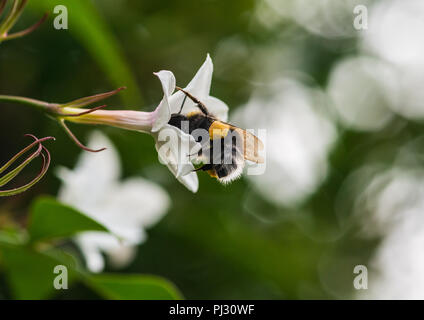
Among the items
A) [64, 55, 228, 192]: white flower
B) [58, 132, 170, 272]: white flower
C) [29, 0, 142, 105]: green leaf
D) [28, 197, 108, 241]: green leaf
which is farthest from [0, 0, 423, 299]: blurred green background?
[64, 55, 228, 192]: white flower

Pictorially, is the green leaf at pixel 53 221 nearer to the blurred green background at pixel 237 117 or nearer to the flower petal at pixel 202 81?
the flower petal at pixel 202 81

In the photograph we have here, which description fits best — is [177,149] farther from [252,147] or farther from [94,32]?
[94,32]

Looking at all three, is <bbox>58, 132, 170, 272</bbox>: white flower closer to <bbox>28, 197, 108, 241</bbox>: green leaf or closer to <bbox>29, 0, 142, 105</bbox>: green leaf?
<bbox>29, 0, 142, 105</bbox>: green leaf

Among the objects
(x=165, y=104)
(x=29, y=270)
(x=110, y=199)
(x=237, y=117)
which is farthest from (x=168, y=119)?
(x=237, y=117)
